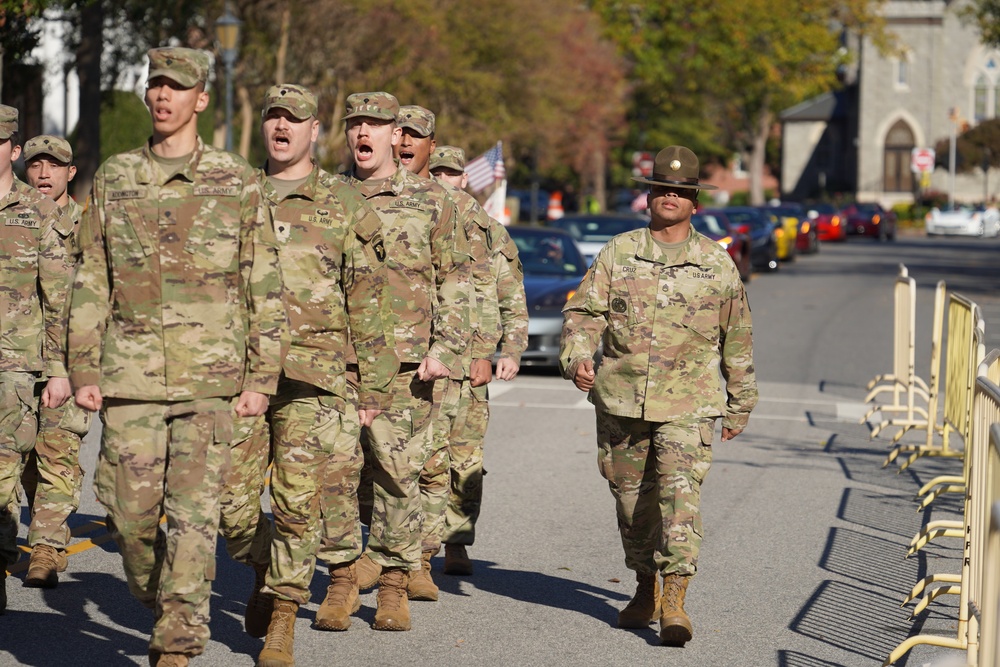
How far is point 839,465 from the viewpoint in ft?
38.7

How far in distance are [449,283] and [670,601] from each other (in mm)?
1713

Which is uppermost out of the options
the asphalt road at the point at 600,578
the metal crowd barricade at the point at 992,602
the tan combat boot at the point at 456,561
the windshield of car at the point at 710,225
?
the windshield of car at the point at 710,225

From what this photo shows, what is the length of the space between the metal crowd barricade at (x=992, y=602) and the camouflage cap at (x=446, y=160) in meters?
4.41

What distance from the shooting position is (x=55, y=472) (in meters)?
7.50

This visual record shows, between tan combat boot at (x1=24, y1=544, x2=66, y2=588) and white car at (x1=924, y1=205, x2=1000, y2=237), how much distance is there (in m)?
66.5

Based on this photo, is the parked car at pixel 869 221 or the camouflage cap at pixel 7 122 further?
the parked car at pixel 869 221

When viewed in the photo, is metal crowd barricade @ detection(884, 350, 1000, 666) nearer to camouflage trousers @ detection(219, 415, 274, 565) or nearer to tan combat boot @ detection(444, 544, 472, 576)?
tan combat boot @ detection(444, 544, 472, 576)

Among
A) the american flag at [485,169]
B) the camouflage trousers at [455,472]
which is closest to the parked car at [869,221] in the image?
the american flag at [485,169]

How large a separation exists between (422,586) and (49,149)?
2946 mm

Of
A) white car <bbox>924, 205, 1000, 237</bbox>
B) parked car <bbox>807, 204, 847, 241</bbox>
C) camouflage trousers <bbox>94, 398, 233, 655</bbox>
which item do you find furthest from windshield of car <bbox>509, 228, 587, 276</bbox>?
white car <bbox>924, 205, 1000, 237</bbox>

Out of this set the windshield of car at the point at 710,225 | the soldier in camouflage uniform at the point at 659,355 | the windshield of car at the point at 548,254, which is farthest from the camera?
the windshield of car at the point at 710,225

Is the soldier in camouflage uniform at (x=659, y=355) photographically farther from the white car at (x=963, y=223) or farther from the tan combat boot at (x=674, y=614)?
the white car at (x=963, y=223)

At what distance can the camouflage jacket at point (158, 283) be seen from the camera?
5336 millimetres

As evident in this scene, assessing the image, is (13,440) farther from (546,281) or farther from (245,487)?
(546,281)
